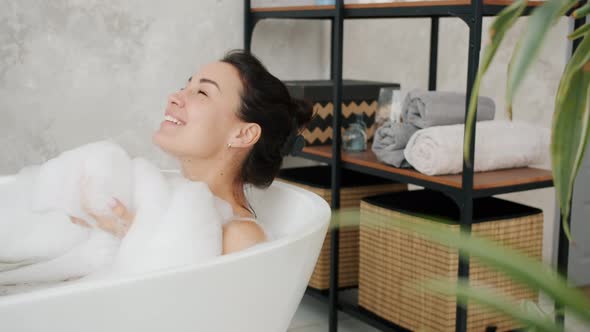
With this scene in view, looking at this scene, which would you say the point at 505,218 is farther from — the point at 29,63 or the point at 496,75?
the point at 29,63

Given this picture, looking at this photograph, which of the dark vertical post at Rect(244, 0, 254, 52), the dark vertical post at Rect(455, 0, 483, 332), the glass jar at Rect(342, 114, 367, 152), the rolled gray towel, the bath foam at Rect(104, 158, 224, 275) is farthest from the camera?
the dark vertical post at Rect(244, 0, 254, 52)

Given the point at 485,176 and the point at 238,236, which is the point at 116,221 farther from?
the point at 485,176

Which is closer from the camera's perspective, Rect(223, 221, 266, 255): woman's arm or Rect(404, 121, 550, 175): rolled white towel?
Rect(223, 221, 266, 255): woman's arm

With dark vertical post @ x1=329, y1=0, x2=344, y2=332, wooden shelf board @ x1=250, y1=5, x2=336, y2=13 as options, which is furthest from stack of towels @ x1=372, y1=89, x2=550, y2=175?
wooden shelf board @ x1=250, y1=5, x2=336, y2=13

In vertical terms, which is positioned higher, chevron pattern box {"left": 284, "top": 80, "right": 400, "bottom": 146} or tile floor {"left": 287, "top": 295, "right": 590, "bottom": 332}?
chevron pattern box {"left": 284, "top": 80, "right": 400, "bottom": 146}

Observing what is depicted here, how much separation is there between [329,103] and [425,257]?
2.56 ft

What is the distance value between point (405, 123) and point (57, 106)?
46.2 inches

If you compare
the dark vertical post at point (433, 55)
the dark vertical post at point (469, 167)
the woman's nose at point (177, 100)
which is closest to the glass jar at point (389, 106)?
the dark vertical post at point (433, 55)

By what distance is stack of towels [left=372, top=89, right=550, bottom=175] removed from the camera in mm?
1998

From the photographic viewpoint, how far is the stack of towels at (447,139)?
200 cm

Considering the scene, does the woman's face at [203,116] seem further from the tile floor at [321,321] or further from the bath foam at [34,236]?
the tile floor at [321,321]

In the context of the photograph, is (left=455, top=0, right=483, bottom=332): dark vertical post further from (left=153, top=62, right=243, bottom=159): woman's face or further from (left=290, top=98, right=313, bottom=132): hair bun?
(left=153, top=62, right=243, bottom=159): woman's face

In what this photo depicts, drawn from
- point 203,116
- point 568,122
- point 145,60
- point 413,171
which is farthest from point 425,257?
point 568,122

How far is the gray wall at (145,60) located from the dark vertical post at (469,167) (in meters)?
0.99
